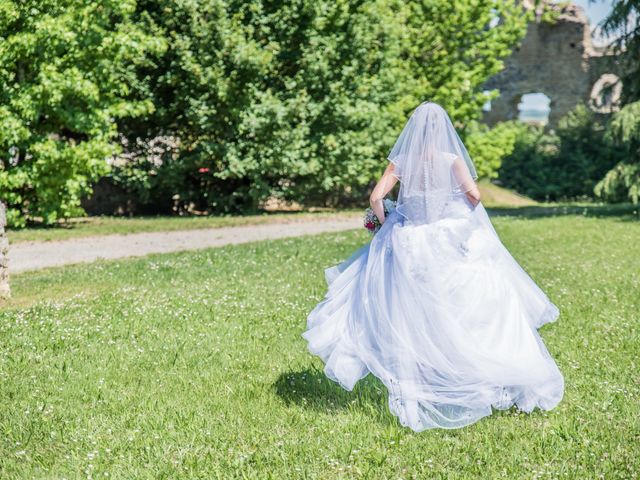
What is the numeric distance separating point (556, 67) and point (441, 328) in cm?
4090

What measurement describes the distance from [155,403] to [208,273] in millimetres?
6202

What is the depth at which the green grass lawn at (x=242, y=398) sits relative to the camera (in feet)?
16.0

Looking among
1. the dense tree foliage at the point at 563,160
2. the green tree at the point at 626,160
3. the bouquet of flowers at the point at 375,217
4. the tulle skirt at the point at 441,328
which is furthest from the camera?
the dense tree foliage at the point at 563,160

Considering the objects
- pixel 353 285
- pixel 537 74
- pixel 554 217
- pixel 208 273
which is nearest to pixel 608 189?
pixel 554 217

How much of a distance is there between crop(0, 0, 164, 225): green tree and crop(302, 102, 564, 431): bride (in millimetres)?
13449

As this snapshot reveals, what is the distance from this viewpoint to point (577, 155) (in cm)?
3550

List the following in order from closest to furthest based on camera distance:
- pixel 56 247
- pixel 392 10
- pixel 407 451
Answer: pixel 407 451
pixel 56 247
pixel 392 10

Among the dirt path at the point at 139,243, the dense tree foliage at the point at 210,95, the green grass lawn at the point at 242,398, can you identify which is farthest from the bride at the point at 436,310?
the dense tree foliage at the point at 210,95

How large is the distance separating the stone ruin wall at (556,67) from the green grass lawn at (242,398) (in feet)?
114

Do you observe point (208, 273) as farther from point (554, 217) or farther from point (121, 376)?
point (554, 217)

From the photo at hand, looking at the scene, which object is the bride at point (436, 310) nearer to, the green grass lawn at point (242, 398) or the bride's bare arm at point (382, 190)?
the bride's bare arm at point (382, 190)

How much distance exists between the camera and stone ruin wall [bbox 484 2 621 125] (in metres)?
42.4

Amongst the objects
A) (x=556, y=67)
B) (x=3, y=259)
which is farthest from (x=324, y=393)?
(x=556, y=67)

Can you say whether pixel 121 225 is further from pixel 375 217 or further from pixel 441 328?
pixel 441 328
